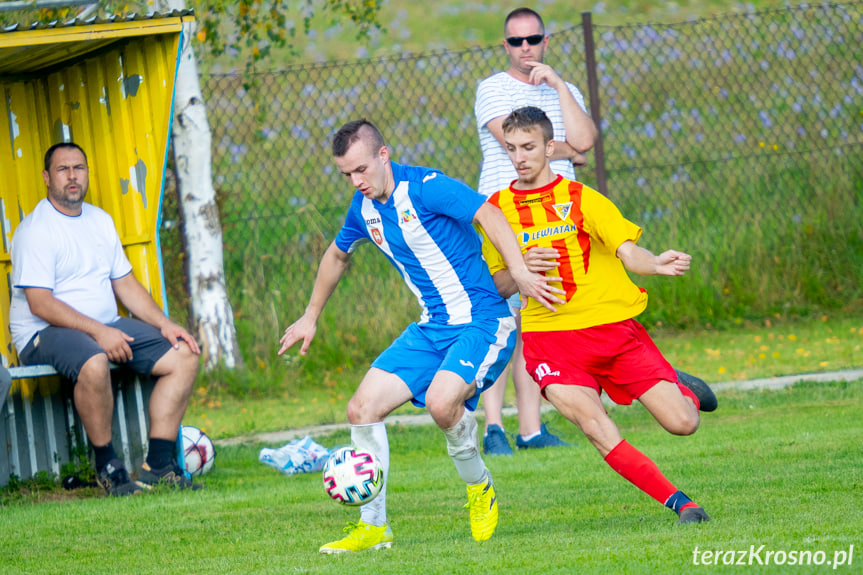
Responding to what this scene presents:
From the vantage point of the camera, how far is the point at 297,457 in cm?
714

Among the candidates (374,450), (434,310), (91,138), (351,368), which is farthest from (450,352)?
(351,368)

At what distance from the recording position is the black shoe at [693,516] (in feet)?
14.8

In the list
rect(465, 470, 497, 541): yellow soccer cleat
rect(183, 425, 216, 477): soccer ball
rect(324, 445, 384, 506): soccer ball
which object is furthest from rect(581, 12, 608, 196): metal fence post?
rect(324, 445, 384, 506): soccer ball

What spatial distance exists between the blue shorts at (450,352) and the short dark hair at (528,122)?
890 millimetres

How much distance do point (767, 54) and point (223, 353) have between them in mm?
11731

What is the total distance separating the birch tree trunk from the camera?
952cm

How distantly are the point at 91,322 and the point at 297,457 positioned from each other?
61.9 inches

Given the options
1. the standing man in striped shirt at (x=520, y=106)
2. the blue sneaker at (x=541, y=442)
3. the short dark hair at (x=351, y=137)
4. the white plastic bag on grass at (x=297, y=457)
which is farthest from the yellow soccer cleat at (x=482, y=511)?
the white plastic bag on grass at (x=297, y=457)

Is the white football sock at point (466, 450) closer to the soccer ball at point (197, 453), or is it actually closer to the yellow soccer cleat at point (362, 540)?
the yellow soccer cleat at point (362, 540)

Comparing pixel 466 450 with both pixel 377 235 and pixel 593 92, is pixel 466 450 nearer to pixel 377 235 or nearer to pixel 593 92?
pixel 377 235

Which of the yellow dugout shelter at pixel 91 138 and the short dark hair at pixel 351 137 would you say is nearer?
the short dark hair at pixel 351 137

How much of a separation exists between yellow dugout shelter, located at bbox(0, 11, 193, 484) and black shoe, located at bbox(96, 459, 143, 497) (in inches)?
18.4

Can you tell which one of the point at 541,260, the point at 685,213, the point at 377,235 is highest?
the point at 377,235

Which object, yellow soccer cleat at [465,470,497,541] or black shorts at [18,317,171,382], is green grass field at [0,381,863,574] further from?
black shorts at [18,317,171,382]
